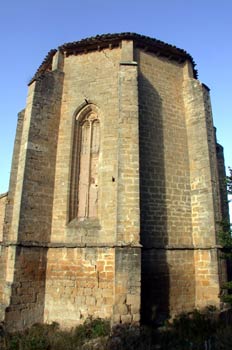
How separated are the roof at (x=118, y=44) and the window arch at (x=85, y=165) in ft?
7.57

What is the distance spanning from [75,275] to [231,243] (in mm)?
4532

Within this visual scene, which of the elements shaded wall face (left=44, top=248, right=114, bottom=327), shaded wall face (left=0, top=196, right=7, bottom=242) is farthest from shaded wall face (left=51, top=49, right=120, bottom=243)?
shaded wall face (left=0, top=196, right=7, bottom=242)

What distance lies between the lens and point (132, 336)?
6.91 metres

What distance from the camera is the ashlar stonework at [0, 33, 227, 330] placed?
8.32m

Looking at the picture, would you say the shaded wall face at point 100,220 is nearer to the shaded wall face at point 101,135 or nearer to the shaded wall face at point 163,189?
the shaded wall face at point 101,135

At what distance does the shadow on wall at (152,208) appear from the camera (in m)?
8.53

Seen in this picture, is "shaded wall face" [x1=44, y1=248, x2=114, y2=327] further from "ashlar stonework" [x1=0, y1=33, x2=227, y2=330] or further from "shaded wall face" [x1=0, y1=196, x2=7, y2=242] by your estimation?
"shaded wall face" [x1=0, y1=196, x2=7, y2=242]

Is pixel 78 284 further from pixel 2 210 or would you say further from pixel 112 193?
pixel 2 210

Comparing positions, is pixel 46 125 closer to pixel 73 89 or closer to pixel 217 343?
pixel 73 89

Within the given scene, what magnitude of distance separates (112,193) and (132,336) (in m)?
3.93

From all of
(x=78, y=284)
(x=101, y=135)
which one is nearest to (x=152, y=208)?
(x=101, y=135)

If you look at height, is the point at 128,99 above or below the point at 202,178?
above

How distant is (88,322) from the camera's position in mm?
7984

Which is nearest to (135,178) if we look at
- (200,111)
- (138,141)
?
(138,141)
